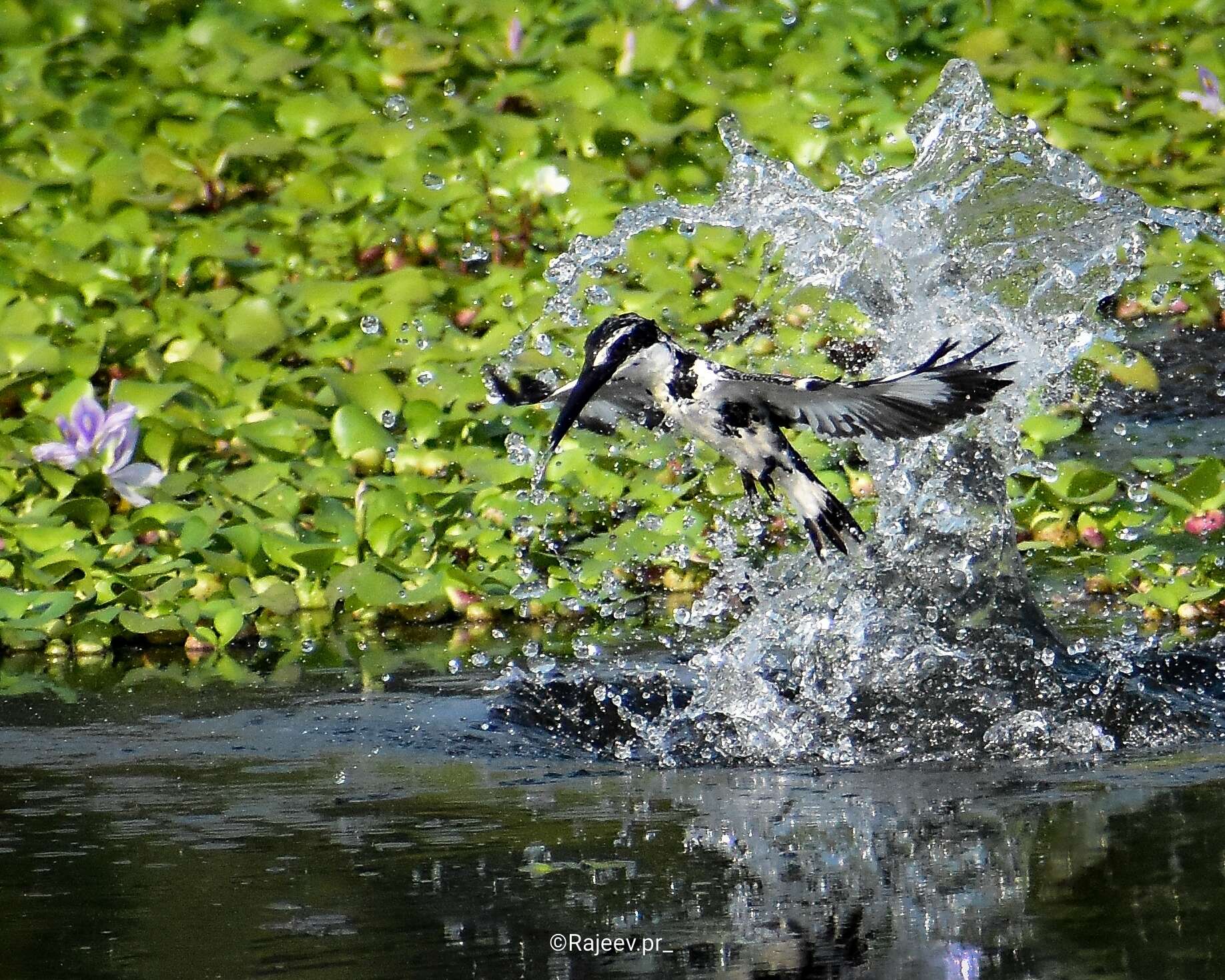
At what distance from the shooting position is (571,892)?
2.91m

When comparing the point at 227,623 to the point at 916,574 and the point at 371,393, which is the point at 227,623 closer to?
the point at 371,393

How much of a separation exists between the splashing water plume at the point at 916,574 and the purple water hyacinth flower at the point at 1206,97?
3898 millimetres

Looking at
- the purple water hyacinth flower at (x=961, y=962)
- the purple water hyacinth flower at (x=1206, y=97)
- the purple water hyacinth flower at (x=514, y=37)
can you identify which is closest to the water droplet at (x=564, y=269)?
the purple water hyacinth flower at (x=961, y=962)

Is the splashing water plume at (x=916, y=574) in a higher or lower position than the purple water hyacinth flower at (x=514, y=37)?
lower

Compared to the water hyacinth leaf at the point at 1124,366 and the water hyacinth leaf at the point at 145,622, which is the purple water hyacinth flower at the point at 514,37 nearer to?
the water hyacinth leaf at the point at 1124,366

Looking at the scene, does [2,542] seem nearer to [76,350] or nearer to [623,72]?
[76,350]

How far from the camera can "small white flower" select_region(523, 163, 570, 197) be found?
303 inches

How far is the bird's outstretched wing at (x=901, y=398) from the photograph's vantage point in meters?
3.51

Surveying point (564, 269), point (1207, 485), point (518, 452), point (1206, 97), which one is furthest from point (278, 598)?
Answer: point (1206, 97)

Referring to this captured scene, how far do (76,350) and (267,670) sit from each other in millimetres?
1980

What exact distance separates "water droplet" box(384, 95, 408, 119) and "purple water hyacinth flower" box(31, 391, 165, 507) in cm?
270

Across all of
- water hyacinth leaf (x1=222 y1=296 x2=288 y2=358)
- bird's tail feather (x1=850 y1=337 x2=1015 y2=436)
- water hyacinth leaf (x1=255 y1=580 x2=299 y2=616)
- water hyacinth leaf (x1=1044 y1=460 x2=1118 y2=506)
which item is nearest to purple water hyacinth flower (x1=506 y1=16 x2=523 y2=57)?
water hyacinth leaf (x1=222 y1=296 x2=288 y2=358)

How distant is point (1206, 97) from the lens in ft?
29.6

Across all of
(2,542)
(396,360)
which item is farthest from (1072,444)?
(2,542)
